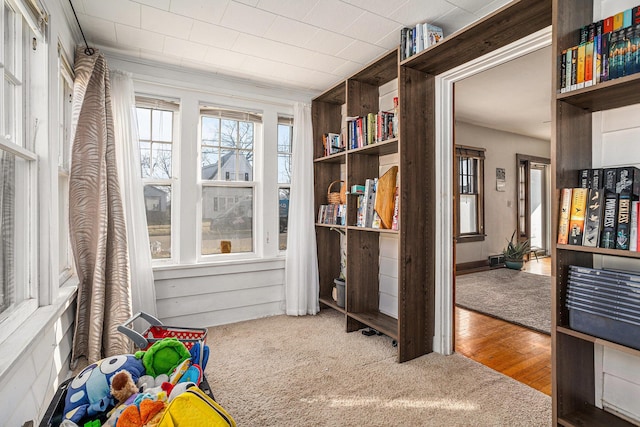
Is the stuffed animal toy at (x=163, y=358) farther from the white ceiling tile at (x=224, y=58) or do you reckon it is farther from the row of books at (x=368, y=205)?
the white ceiling tile at (x=224, y=58)

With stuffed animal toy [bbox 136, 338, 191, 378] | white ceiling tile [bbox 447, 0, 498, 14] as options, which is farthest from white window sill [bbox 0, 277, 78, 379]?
white ceiling tile [bbox 447, 0, 498, 14]

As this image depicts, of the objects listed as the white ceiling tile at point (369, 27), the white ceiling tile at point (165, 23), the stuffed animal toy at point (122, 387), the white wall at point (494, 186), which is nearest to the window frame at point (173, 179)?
the white ceiling tile at point (165, 23)

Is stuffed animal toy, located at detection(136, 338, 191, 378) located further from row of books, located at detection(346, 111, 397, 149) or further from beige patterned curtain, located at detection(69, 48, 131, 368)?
row of books, located at detection(346, 111, 397, 149)

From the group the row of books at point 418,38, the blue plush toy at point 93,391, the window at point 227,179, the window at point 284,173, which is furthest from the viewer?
the window at point 284,173

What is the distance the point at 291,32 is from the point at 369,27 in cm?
55

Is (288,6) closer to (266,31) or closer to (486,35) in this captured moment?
(266,31)

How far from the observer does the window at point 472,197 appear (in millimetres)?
5680

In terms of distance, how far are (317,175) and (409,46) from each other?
155 cm

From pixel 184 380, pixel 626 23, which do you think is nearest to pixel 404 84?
pixel 626 23

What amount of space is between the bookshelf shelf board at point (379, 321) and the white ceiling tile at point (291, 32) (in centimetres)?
225

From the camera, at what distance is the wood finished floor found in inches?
88.7

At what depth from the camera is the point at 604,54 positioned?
1393 millimetres

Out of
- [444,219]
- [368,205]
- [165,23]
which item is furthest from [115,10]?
[444,219]

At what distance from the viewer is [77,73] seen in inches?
91.1
